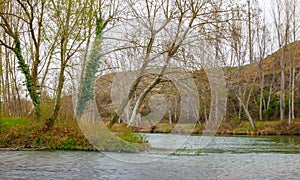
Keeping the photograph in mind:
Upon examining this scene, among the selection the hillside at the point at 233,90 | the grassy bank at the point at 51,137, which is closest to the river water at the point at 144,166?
the grassy bank at the point at 51,137

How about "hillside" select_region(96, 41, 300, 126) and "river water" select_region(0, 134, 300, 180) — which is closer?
"river water" select_region(0, 134, 300, 180)

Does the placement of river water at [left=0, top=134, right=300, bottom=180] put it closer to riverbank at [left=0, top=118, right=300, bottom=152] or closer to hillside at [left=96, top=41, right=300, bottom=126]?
riverbank at [left=0, top=118, right=300, bottom=152]

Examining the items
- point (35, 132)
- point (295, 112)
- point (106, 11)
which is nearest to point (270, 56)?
point (295, 112)

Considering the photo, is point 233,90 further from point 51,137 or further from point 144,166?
point 144,166

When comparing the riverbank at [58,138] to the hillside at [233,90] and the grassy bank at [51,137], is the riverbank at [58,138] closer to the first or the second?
the grassy bank at [51,137]

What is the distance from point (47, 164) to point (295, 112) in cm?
3252

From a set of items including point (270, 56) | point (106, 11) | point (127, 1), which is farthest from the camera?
point (270, 56)

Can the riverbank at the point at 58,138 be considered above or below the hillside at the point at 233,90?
below

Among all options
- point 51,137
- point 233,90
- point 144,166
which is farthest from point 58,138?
point 233,90

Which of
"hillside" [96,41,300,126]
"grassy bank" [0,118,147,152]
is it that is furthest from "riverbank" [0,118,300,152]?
"hillside" [96,41,300,126]

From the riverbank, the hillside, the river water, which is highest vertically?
the hillside

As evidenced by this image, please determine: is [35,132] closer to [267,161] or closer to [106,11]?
[106,11]

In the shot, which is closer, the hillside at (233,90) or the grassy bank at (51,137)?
the hillside at (233,90)

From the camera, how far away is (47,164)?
1299cm
